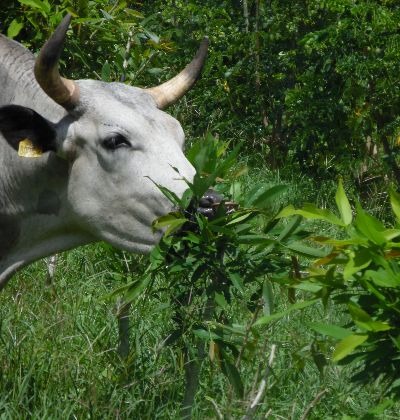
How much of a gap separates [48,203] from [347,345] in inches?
93.4

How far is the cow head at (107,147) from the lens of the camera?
4.96 metres

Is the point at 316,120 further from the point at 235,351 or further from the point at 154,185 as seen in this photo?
the point at 235,351

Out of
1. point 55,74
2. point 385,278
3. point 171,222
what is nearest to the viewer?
point 385,278

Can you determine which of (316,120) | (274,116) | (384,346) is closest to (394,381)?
(384,346)

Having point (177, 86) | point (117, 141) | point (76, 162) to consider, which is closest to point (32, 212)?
point (76, 162)

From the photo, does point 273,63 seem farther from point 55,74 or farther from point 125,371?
point 125,371

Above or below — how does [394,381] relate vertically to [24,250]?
above

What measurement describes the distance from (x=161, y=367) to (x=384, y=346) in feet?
6.34

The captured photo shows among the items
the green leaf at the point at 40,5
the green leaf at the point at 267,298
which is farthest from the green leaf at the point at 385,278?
the green leaf at the point at 40,5

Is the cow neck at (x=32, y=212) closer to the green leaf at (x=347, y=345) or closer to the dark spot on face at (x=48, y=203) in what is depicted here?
the dark spot on face at (x=48, y=203)

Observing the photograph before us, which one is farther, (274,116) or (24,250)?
(274,116)

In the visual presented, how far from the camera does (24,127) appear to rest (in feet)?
16.7

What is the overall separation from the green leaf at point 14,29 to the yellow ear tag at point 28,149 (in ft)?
5.01

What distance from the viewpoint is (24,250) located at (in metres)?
5.38
